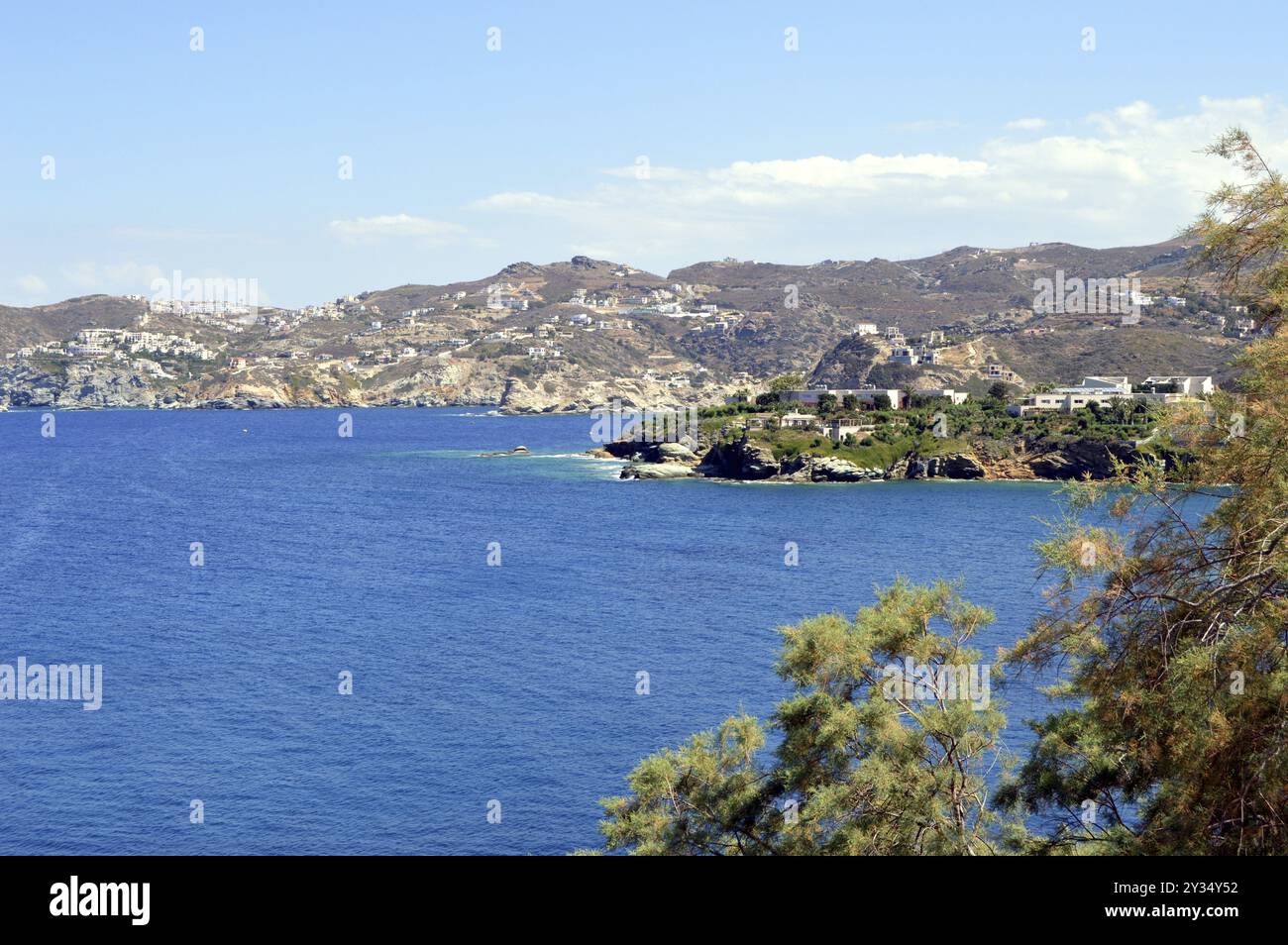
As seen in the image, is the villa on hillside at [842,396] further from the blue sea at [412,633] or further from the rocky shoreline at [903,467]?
the blue sea at [412,633]

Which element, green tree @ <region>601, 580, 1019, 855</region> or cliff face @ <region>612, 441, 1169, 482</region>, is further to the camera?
cliff face @ <region>612, 441, 1169, 482</region>

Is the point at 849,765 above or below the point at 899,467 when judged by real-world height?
above

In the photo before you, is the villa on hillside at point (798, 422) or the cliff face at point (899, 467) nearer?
the cliff face at point (899, 467)

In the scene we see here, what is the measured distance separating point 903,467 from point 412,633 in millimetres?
66871

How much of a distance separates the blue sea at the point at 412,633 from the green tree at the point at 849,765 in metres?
8.09

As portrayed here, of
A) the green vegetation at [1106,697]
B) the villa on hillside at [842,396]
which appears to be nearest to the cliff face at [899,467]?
the villa on hillside at [842,396]

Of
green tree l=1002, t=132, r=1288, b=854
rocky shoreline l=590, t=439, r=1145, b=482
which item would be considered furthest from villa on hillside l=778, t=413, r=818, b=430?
green tree l=1002, t=132, r=1288, b=854

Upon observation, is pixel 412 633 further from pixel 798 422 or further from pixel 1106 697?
pixel 798 422

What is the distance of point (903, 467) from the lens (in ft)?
346

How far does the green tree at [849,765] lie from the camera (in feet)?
55.0

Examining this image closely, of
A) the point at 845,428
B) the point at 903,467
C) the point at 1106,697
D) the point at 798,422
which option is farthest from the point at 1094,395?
→ the point at 1106,697

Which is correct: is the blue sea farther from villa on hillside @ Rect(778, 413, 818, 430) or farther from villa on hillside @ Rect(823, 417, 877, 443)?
villa on hillside @ Rect(778, 413, 818, 430)

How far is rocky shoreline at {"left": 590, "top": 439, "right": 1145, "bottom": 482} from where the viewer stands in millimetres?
101312

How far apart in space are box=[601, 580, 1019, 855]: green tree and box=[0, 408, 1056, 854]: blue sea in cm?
809
